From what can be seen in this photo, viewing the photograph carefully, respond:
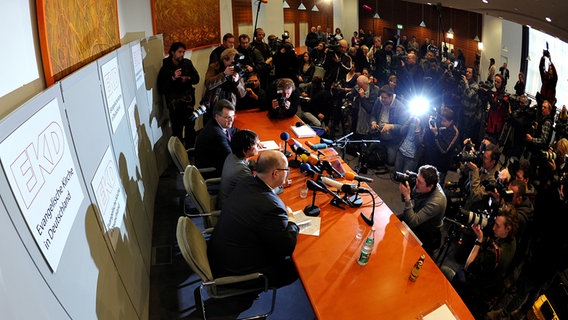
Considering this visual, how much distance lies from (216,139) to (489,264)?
8.76 feet

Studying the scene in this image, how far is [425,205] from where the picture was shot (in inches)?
131

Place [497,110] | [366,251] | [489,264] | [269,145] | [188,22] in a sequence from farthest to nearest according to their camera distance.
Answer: [497,110], [188,22], [269,145], [489,264], [366,251]

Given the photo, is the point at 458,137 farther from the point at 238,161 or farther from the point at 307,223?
the point at 238,161

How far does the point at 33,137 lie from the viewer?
154 cm

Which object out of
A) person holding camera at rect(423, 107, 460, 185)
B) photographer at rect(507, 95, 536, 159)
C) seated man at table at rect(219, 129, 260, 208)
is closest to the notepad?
person holding camera at rect(423, 107, 460, 185)

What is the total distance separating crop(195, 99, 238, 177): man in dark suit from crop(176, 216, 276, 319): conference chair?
1.37 metres

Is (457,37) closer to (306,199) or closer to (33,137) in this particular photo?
(306,199)

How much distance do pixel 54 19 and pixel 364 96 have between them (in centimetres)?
449

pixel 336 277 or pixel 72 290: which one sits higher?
pixel 72 290

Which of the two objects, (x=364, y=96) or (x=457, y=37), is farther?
(x=457, y=37)

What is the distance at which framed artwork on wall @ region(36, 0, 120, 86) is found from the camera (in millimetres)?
1960

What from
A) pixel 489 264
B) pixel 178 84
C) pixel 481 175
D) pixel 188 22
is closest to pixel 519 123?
pixel 481 175

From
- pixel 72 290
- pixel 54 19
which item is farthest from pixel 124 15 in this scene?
pixel 72 290

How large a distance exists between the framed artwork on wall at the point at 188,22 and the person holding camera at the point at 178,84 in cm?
81
